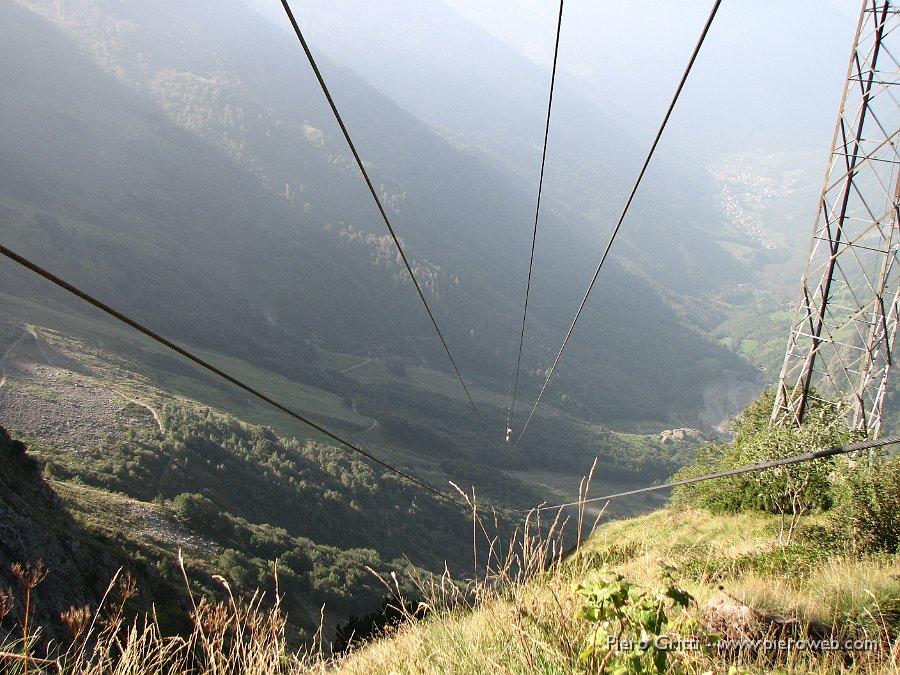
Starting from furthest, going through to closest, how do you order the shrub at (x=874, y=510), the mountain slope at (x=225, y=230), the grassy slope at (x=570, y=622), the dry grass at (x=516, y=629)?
the mountain slope at (x=225, y=230)
the shrub at (x=874, y=510)
the grassy slope at (x=570, y=622)
the dry grass at (x=516, y=629)

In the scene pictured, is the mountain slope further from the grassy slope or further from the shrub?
the grassy slope

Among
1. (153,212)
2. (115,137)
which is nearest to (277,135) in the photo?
(115,137)

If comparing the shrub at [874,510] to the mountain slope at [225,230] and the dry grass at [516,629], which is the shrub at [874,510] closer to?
the dry grass at [516,629]

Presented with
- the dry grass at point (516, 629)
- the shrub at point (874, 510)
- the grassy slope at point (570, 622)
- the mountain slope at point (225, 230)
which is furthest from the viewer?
the mountain slope at point (225, 230)

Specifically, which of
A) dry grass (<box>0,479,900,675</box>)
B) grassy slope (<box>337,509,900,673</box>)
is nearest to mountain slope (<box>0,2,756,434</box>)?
dry grass (<box>0,479,900,675</box>)

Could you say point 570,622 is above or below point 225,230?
above

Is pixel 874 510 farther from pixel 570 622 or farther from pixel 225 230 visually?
pixel 225 230

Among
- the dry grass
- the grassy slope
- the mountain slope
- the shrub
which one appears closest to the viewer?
the dry grass

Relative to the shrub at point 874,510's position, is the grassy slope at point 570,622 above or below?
below

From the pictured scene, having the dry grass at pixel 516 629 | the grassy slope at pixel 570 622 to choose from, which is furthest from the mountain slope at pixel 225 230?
the grassy slope at pixel 570 622

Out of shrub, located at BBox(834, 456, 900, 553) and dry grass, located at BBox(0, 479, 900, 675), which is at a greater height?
shrub, located at BBox(834, 456, 900, 553)

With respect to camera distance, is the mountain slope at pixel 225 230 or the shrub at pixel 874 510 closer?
the shrub at pixel 874 510

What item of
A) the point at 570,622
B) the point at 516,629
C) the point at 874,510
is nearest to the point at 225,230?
the point at 874,510

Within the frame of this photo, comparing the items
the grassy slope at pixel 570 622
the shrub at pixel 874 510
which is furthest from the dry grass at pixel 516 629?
the shrub at pixel 874 510
